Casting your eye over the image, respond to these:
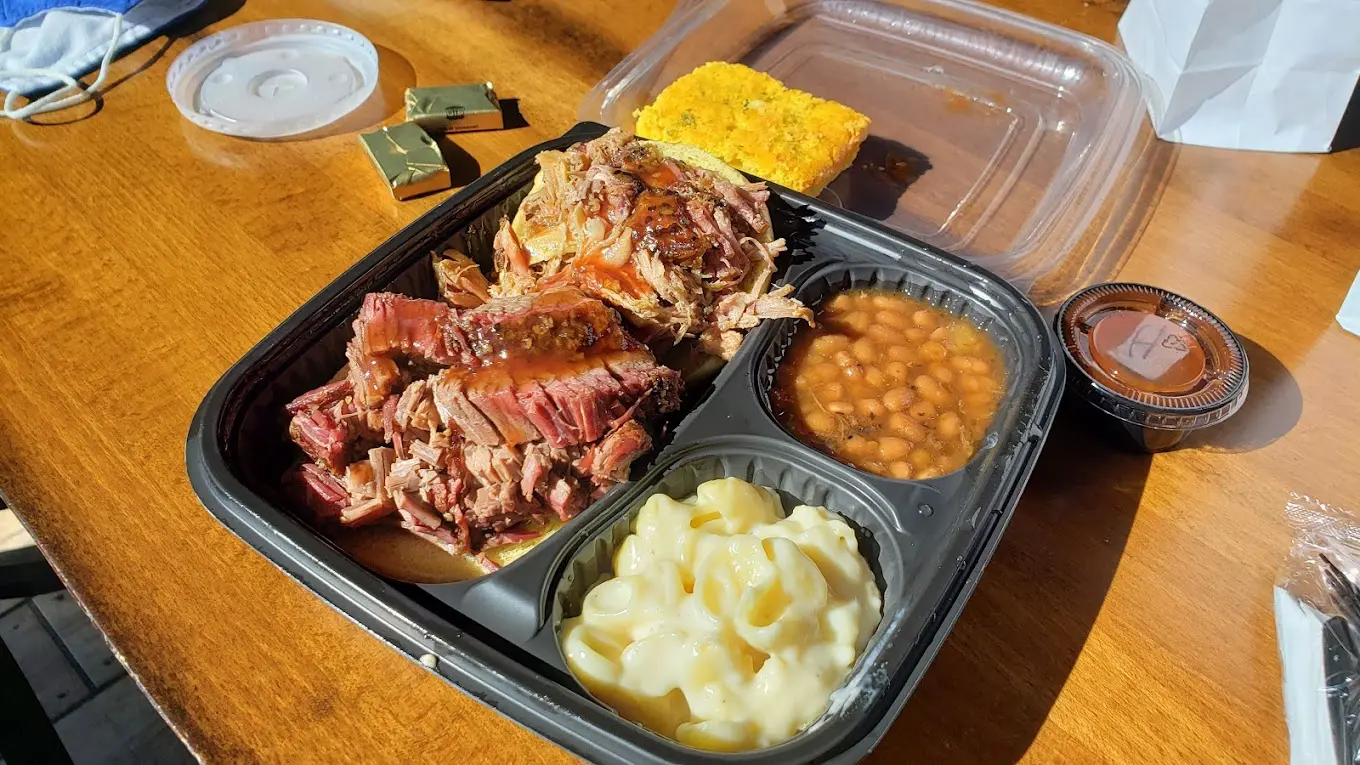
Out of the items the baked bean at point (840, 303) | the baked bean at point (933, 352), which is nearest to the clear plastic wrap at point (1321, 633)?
the baked bean at point (933, 352)


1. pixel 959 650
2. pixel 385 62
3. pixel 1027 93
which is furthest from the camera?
pixel 385 62

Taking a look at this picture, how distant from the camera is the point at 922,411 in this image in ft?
6.37

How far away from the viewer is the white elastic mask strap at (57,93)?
290 centimetres

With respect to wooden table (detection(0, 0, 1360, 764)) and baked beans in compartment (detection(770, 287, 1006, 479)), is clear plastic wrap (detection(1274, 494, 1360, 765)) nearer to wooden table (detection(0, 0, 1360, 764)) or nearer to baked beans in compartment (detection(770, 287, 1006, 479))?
wooden table (detection(0, 0, 1360, 764))

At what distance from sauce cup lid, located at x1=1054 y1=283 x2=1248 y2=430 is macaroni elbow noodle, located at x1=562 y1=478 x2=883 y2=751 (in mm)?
809

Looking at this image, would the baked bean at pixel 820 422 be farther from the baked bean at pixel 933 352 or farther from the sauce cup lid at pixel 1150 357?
the sauce cup lid at pixel 1150 357

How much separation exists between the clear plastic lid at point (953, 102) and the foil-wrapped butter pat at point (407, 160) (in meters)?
0.54

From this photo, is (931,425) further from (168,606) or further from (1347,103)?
(1347,103)

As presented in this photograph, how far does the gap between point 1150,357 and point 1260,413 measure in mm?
406

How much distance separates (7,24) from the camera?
322cm

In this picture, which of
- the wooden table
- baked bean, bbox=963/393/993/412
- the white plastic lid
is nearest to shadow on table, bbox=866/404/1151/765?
the wooden table

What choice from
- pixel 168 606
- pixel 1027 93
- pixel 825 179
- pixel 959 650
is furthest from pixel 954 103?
pixel 168 606

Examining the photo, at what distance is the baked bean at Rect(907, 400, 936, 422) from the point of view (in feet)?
6.33

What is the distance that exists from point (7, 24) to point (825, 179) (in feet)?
10.7
